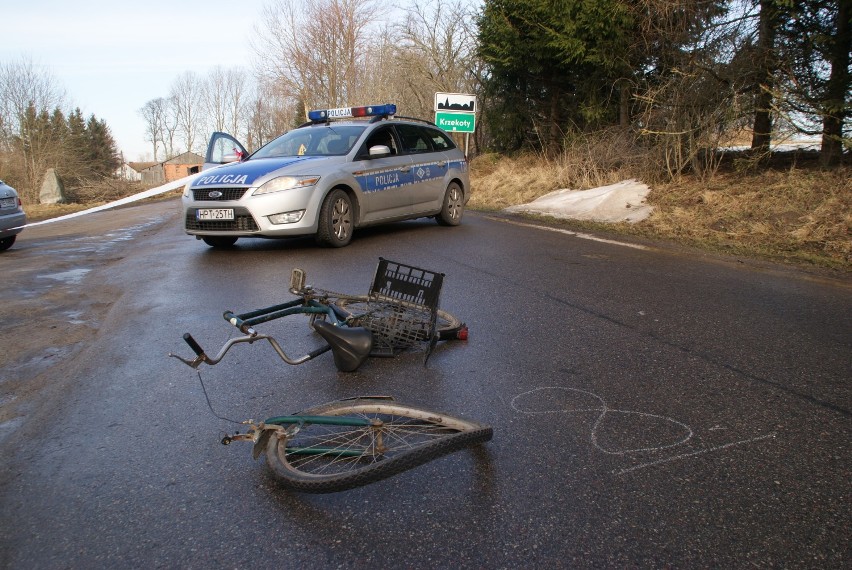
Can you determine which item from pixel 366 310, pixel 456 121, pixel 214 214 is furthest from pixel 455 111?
pixel 366 310

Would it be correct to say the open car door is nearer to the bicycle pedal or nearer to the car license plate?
the car license plate

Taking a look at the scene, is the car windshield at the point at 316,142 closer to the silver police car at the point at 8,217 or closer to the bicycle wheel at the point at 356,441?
the silver police car at the point at 8,217

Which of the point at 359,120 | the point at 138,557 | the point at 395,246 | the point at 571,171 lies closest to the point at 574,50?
the point at 571,171

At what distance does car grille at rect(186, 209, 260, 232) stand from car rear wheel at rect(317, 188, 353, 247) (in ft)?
3.00

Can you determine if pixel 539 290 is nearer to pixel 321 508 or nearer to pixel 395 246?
pixel 395 246

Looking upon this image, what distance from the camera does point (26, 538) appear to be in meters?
2.39

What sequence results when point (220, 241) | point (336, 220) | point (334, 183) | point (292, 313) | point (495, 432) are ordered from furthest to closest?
point (220, 241), point (336, 220), point (334, 183), point (292, 313), point (495, 432)

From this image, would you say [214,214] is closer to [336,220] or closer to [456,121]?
[336,220]

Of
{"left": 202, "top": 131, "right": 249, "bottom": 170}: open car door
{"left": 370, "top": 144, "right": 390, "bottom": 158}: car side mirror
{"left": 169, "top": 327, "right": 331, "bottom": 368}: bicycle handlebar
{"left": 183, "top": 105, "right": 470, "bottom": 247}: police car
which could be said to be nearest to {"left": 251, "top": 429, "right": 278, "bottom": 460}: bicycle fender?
{"left": 169, "top": 327, "right": 331, "bottom": 368}: bicycle handlebar

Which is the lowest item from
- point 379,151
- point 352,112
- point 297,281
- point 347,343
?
point 347,343

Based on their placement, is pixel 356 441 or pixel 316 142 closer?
pixel 356 441

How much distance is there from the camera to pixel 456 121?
2158 cm

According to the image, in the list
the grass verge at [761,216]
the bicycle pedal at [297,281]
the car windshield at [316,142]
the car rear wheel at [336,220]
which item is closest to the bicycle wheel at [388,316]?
the bicycle pedal at [297,281]

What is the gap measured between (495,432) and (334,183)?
667 cm
